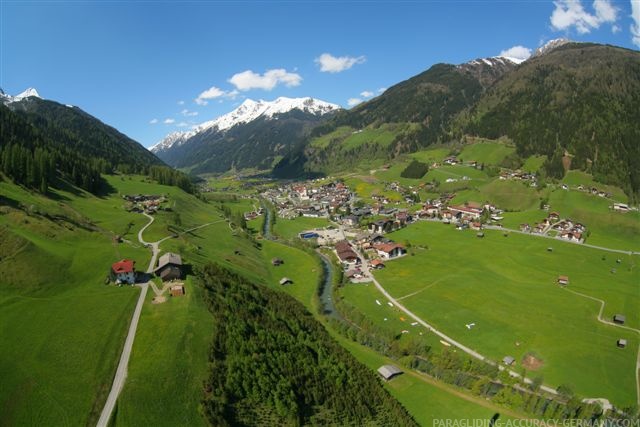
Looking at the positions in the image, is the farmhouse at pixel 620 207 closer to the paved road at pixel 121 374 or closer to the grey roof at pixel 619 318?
the grey roof at pixel 619 318

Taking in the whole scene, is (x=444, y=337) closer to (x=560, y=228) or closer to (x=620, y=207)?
(x=560, y=228)

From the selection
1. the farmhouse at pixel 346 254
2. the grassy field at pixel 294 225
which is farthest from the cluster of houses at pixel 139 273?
the grassy field at pixel 294 225

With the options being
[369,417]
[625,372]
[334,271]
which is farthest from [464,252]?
[369,417]

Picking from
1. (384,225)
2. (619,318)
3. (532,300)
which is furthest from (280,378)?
(384,225)

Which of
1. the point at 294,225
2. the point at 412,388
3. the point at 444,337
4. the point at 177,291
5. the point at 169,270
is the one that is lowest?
the point at 412,388

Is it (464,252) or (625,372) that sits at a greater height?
(464,252)

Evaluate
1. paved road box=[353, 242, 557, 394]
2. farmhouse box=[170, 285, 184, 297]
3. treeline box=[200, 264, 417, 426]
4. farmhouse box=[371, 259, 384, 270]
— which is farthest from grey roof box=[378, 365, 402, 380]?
farmhouse box=[371, 259, 384, 270]

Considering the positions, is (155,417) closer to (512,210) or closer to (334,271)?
(334,271)
